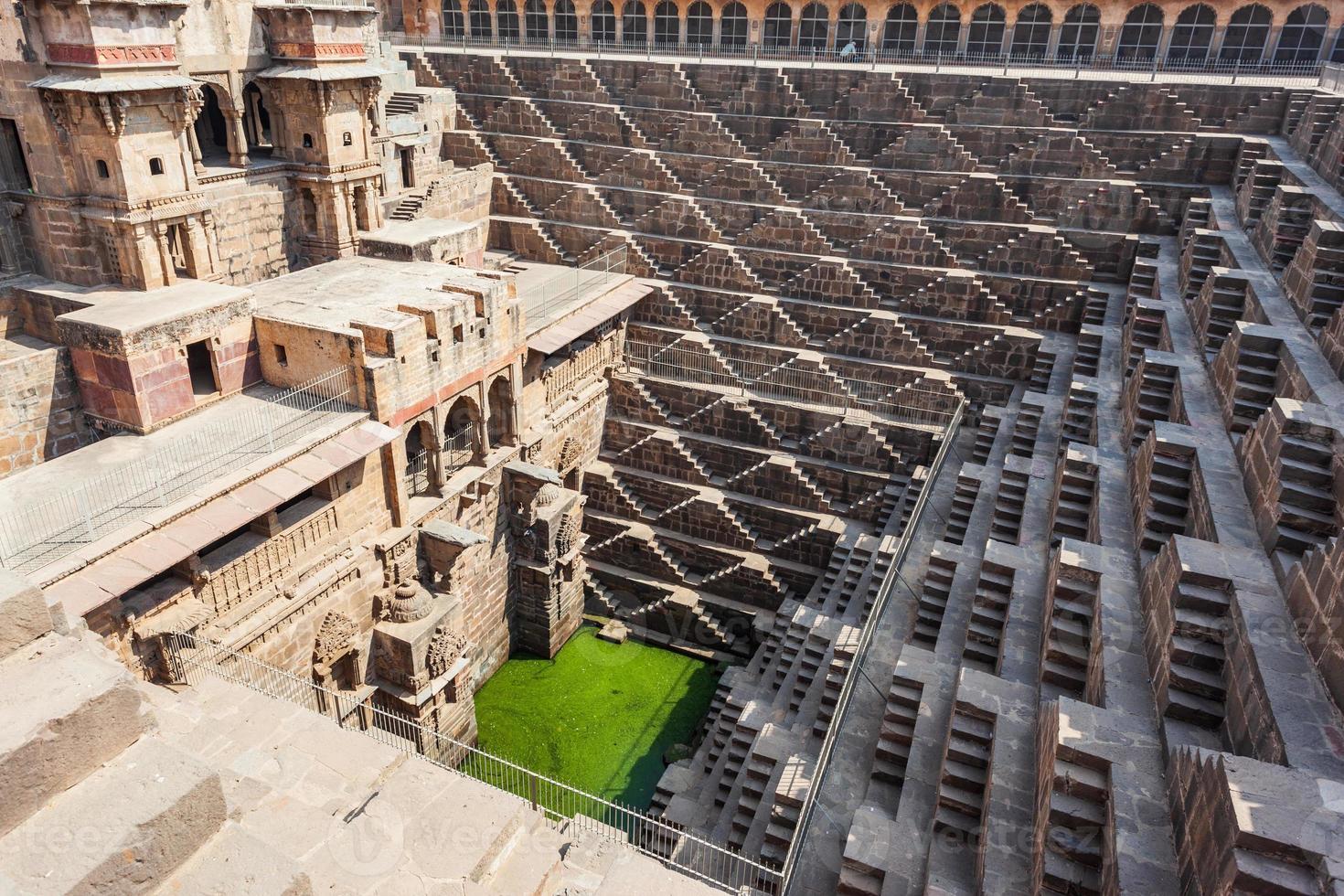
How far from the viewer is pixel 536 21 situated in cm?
2977

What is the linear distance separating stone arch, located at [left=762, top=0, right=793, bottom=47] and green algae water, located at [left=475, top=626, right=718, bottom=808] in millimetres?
19345

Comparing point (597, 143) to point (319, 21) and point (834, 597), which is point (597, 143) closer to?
point (319, 21)

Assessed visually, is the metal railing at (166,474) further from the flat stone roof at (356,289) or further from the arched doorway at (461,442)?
the arched doorway at (461,442)

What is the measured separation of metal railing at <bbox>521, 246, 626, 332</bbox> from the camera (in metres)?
19.6

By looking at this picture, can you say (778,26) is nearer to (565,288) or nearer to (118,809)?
(565,288)

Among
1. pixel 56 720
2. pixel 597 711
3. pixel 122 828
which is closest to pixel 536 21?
pixel 597 711

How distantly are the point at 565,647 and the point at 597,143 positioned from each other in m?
13.7

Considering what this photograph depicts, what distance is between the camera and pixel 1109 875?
7.02 meters

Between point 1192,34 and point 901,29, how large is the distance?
310 inches

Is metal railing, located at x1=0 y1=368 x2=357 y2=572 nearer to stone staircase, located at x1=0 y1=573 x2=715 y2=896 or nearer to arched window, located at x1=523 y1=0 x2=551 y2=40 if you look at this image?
stone staircase, located at x1=0 y1=573 x2=715 y2=896

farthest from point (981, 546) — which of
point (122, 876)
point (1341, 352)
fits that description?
point (122, 876)

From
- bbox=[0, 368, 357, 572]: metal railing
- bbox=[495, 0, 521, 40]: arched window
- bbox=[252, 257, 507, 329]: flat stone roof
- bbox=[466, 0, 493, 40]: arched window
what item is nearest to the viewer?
bbox=[0, 368, 357, 572]: metal railing

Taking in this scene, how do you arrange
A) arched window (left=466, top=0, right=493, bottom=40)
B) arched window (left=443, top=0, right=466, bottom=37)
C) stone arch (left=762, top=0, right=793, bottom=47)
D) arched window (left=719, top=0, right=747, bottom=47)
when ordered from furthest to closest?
arched window (left=443, top=0, right=466, bottom=37)
arched window (left=466, top=0, right=493, bottom=40)
arched window (left=719, top=0, right=747, bottom=47)
stone arch (left=762, top=0, right=793, bottom=47)

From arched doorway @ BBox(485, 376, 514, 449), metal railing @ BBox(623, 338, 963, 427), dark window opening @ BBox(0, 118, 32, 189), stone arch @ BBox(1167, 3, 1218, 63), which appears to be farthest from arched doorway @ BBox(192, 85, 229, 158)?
stone arch @ BBox(1167, 3, 1218, 63)
